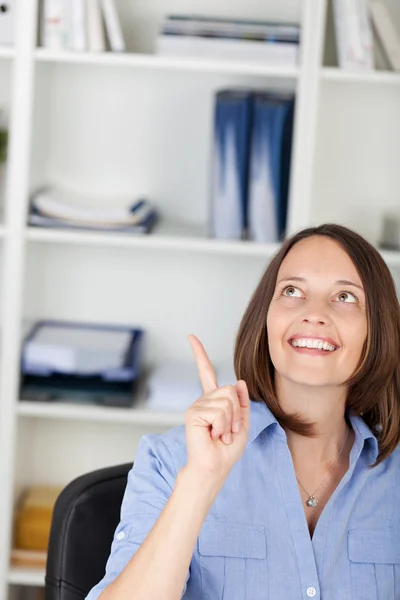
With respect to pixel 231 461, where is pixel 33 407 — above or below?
below

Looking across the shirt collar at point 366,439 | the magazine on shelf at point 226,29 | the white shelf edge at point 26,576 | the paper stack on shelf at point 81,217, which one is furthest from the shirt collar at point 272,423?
the white shelf edge at point 26,576

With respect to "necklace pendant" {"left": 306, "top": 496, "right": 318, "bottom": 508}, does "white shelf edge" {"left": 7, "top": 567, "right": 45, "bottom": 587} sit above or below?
below

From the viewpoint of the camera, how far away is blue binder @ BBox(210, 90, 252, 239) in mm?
2594

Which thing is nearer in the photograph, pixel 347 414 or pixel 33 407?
pixel 347 414

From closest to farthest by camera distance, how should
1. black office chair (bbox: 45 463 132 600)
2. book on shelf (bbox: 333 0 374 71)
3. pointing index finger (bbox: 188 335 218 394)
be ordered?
pointing index finger (bbox: 188 335 218 394) < black office chair (bbox: 45 463 132 600) < book on shelf (bbox: 333 0 374 71)

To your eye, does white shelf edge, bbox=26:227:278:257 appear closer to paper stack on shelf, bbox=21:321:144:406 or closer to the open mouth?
paper stack on shelf, bbox=21:321:144:406

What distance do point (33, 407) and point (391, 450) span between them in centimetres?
128

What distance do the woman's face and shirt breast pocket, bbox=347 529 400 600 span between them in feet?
0.77

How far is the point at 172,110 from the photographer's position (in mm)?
2885

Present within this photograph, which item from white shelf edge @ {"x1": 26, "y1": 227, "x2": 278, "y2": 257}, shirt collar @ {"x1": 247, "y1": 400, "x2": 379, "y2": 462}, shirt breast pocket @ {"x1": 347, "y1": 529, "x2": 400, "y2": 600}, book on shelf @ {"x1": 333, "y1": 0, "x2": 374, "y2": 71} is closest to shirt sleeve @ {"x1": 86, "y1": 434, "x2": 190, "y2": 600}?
shirt collar @ {"x1": 247, "y1": 400, "x2": 379, "y2": 462}

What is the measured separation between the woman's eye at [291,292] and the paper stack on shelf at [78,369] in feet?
3.60

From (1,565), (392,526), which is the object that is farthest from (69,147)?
(392,526)

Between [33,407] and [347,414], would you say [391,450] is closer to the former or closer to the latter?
[347,414]

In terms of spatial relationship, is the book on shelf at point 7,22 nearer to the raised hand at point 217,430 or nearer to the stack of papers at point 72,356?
the stack of papers at point 72,356
